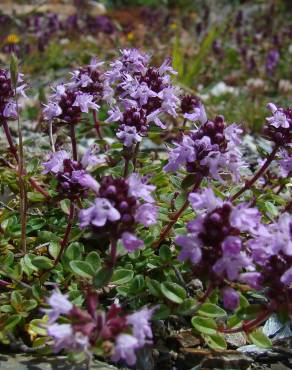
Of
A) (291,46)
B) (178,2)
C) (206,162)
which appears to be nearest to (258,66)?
(291,46)

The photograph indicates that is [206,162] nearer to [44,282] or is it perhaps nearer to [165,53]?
[44,282]

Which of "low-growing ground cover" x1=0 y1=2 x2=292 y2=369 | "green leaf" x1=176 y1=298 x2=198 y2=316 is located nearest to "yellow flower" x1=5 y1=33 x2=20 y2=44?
"low-growing ground cover" x1=0 y1=2 x2=292 y2=369

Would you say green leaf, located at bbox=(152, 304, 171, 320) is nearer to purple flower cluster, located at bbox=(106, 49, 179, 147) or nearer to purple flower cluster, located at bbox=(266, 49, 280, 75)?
purple flower cluster, located at bbox=(106, 49, 179, 147)

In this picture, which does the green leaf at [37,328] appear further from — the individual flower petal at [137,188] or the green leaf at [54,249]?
the individual flower petal at [137,188]

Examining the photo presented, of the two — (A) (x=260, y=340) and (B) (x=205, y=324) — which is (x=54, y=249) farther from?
(A) (x=260, y=340)

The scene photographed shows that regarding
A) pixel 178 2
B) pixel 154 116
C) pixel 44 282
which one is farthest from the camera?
pixel 178 2
